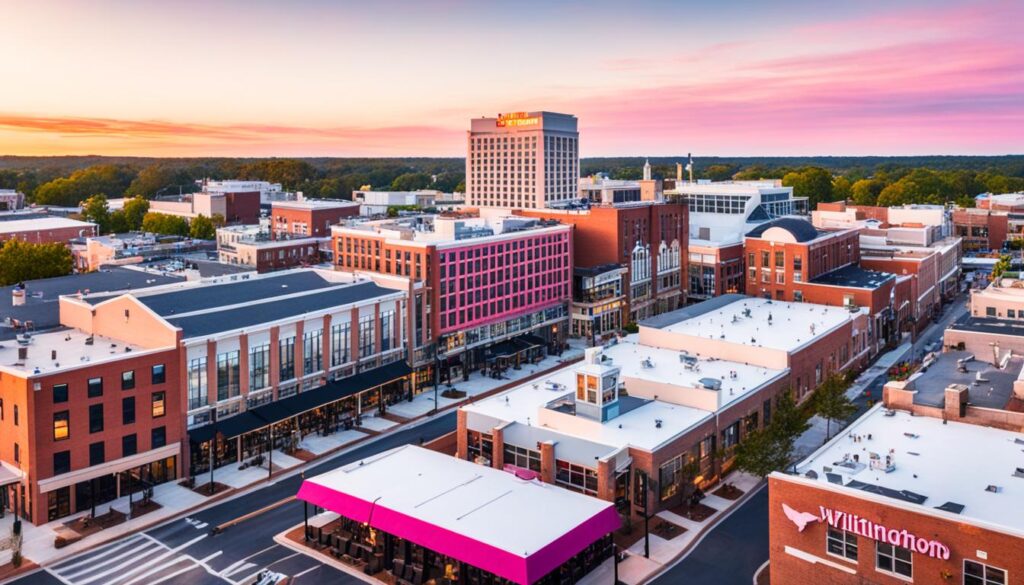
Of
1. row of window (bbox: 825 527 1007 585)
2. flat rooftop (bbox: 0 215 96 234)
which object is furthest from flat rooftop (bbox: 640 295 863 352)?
flat rooftop (bbox: 0 215 96 234)

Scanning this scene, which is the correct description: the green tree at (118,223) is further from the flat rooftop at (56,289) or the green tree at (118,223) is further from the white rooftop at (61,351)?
the white rooftop at (61,351)

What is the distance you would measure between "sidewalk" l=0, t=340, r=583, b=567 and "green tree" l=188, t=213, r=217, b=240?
105659 millimetres

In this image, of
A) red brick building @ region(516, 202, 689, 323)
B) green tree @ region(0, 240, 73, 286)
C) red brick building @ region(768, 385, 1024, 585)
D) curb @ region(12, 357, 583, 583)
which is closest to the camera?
red brick building @ region(768, 385, 1024, 585)

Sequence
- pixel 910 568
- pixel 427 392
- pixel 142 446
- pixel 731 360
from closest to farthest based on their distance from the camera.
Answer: pixel 910 568 < pixel 142 446 < pixel 731 360 < pixel 427 392

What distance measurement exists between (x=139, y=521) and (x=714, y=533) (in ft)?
130

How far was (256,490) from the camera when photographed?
206 feet

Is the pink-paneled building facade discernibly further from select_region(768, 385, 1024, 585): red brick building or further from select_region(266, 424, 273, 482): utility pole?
A: select_region(768, 385, 1024, 585): red brick building

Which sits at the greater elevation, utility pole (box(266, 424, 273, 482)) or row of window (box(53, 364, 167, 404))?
row of window (box(53, 364, 167, 404))

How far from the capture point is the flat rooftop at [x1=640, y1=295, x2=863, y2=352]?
83750 mm

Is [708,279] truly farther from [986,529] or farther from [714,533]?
[986,529]

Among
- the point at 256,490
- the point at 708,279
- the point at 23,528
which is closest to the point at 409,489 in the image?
the point at 256,490

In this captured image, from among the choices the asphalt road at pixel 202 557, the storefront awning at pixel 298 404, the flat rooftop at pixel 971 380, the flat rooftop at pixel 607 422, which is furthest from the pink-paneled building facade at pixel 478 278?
the flat rooftop at pixel 971 380

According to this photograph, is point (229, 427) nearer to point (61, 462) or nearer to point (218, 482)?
point (218, 482)

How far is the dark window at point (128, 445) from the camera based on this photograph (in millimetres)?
61125
